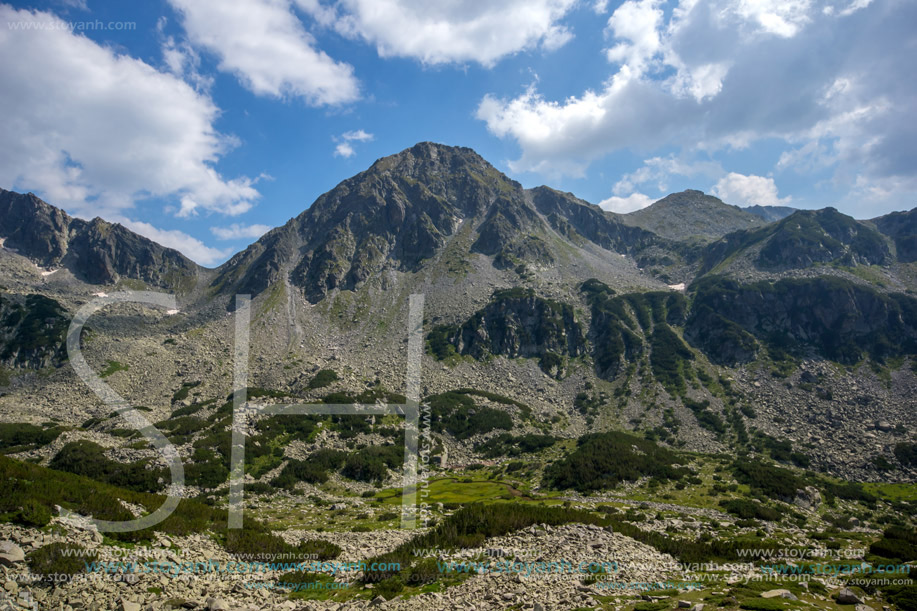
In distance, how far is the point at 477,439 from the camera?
9619cm

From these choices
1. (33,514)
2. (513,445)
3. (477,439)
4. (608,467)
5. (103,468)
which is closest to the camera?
(33,514)

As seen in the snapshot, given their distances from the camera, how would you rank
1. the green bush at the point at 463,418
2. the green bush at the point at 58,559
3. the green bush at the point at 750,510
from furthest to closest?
the green bush at the point at 463,418 < the green bush at the point at 750,510 < the green bush at the point at 58,559

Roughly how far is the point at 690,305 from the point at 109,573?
183m

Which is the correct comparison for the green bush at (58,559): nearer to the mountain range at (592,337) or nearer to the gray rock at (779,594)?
the gray rock at (779,594)

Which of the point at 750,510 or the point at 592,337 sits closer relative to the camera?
the point at 750,510

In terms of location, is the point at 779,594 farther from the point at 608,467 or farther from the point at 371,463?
the point at 371,463

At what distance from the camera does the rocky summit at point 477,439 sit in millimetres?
20203

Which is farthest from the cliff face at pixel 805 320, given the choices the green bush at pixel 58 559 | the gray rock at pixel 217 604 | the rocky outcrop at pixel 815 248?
the green bush at pixel 58 559

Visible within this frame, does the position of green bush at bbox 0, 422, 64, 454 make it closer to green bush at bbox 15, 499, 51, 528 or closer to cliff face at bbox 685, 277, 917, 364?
green bush at bbox 15, 499, 51, 528

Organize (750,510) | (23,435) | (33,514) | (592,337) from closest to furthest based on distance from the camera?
(33,514), (750,510), (23,435), (592,337)

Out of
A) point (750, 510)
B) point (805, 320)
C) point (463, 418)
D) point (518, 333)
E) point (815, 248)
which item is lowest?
point (750, 510)

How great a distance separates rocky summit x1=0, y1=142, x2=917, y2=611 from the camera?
2020 centimetres

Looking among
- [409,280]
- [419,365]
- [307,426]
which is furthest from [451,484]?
[409,280]

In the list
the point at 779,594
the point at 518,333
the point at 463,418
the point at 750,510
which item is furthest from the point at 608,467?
the point at 518,333
